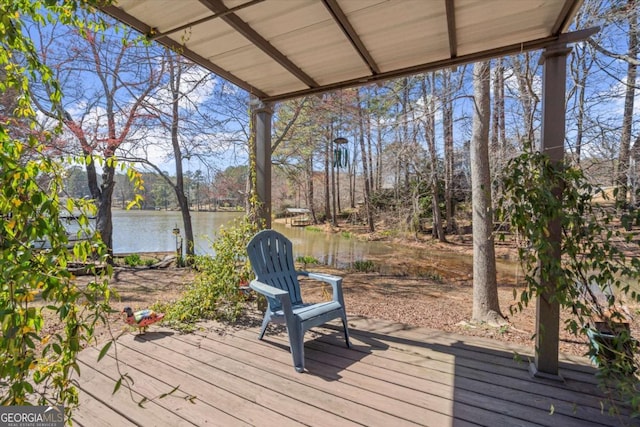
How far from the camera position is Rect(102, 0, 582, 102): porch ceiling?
181 centimetres

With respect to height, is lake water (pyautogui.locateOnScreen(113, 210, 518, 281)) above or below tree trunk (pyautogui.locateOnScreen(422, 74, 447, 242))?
below

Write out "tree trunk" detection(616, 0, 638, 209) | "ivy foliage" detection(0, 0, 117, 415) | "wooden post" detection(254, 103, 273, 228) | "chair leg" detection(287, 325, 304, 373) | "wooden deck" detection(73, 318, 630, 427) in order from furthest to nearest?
"tree trunk" detection(616, 0, 638, 209) → "wooden post" detection(254, 103, 273, 228) → "chair leg" detection(287, 325, 304, 373) → "wooden deck" detection(73, 318, 630, 427) → "ivy foliage" detection(0, 0, 117, 415)

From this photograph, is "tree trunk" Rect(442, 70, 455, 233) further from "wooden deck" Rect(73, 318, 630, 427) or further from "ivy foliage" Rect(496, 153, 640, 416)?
"wooden deck" Rect(73, 318, 630, 427)

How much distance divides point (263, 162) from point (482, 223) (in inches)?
106

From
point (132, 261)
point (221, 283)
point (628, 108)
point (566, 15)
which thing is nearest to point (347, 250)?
point (132, 261)

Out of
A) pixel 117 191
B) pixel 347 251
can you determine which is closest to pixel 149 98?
pixel 117 191

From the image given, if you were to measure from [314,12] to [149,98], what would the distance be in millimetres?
6151

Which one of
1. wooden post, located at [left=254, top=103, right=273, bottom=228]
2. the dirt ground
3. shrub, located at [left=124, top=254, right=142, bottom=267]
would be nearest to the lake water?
the dirt ground

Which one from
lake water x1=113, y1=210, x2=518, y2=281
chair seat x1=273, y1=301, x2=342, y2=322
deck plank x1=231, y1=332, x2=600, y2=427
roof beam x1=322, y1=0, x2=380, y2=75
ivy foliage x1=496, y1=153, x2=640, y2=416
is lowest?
lake water x1=113, y1=210, x2=518, y2=281

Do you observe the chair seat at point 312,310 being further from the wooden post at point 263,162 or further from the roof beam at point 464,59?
the roof beam at point 464,59

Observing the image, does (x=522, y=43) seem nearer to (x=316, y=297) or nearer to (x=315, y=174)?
(x=316, y=297)

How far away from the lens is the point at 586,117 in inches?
196

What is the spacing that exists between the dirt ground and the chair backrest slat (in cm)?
106

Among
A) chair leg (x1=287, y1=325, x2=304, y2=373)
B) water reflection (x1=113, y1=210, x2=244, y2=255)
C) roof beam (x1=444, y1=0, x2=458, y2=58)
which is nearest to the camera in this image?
roof beam (x1=444, y1=0, x2=458, y2=58)
